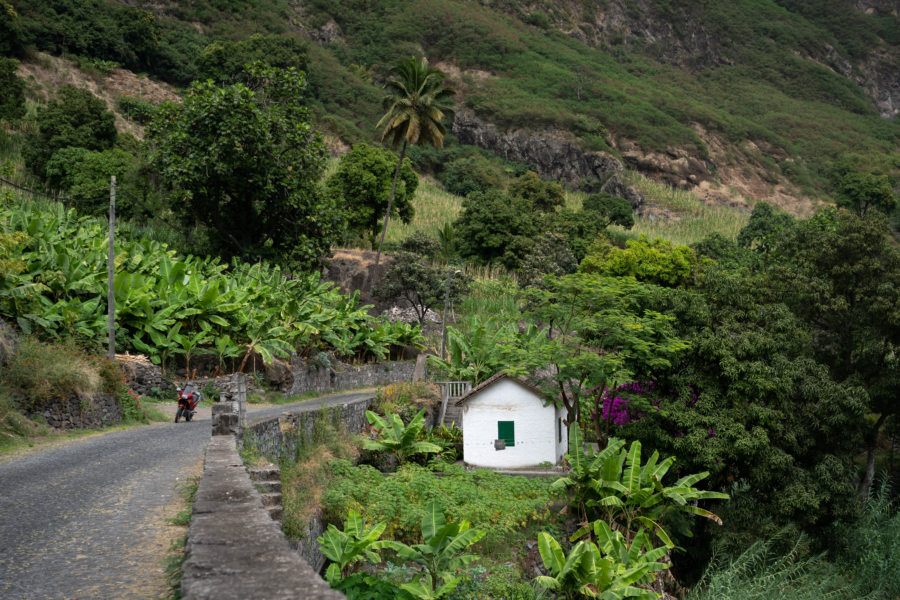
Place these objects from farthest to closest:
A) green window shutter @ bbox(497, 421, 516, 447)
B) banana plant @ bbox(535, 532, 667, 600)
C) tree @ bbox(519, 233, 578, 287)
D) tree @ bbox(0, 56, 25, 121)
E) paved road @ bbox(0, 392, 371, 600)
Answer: tree @ bbox(0, 56, 25, 121)
tree @ bbox(519, 233, 578, 287)
green window shutter @ bbox(497, 421, 516, 447)
banana plant @ bbox(535, 532, 667, 600)
paved road @ bbox(0, 392, 371, 600)

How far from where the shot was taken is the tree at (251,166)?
107 feet

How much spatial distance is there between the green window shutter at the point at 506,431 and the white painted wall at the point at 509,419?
5.5 inches

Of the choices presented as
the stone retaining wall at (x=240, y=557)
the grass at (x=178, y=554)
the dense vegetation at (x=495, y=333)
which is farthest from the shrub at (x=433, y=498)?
the stone retaining wall at (x=240, y=557)

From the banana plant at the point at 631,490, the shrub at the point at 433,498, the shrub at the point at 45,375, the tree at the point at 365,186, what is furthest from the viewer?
the tree at the point at 365,186

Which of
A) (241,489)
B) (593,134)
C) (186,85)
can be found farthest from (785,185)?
(241,489)

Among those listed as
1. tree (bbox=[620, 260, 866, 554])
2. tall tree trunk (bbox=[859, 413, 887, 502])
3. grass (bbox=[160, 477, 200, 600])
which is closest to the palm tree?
tree (bbox=[620, 260, 866, 554])

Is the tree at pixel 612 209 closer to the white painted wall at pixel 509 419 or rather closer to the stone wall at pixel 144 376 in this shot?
the white painted wall at pixel 509 419

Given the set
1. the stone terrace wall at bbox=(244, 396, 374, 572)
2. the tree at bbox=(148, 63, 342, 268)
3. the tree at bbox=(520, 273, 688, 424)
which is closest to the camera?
the stone terrace wall at bbox=(244, 396, 374, 572)

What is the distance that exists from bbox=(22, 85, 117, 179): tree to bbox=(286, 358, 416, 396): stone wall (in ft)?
98.2

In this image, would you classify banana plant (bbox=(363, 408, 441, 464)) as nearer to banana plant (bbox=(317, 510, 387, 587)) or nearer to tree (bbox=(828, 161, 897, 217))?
banana plant (bbox=(317, 510, 387, 587))

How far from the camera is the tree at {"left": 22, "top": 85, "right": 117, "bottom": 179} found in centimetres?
4875

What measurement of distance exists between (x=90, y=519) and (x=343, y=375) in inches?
923

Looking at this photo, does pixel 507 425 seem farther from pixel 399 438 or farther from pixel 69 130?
pixel 69 130

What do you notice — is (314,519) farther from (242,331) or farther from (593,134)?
(593,134)
